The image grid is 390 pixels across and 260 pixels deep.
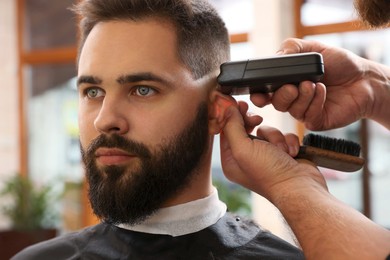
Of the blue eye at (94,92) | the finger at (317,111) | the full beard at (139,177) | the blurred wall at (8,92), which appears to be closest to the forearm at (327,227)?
the finger at (317,111)

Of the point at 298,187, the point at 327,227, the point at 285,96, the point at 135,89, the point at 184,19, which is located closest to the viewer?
the point at 327,227

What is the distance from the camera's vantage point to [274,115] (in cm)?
535

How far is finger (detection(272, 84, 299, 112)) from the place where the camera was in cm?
163

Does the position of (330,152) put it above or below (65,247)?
above

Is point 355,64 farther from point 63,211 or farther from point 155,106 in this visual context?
point 63,211

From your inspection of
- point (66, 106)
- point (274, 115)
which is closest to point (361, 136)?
point (274, 115)

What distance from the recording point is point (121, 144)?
169cm

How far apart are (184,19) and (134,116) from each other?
37 centimetres

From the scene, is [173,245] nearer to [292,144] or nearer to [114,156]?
[114,156]

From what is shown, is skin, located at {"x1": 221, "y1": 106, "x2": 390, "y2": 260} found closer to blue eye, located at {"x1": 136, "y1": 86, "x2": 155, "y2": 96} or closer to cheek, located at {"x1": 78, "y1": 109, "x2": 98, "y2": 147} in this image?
blue eye, located at {"x1": 136, "y1": 86, "x2": 155, "y2": 96}

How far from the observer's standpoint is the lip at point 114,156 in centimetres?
171

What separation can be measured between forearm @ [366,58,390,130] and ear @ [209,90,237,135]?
46cm

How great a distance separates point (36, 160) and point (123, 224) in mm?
6077

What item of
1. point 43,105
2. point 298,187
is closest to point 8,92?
point 43,105
